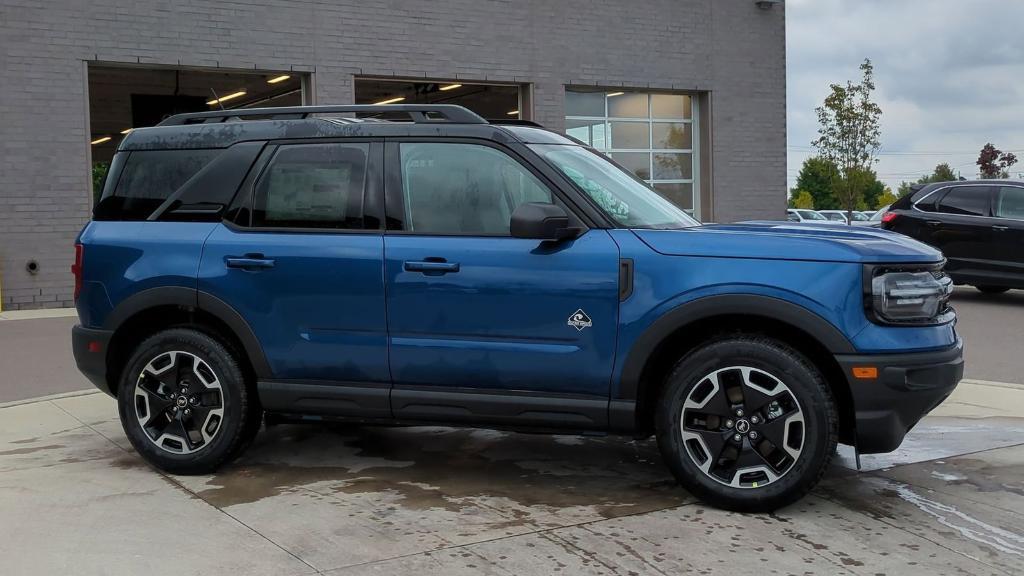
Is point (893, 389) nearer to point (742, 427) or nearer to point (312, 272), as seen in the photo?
point (742, 427)

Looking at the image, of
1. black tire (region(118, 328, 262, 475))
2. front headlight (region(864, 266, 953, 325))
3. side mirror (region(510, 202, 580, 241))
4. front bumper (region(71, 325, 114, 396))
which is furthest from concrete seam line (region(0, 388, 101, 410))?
front headlight (region(864, 266, 953, 325))

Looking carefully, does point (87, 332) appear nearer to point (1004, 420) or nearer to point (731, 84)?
point (1004, 420)

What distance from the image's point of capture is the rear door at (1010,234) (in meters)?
13.5

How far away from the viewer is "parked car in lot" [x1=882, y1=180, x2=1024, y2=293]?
44.5 feet

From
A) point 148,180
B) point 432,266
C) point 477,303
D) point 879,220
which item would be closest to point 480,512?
point 477,303

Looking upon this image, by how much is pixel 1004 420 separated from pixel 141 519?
5.46 metres

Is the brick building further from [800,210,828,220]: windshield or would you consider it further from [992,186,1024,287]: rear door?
[800,210,828,220]: windshield

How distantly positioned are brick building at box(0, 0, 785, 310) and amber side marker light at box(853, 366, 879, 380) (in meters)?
12.7

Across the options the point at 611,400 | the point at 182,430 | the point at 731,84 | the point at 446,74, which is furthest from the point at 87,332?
the point at 731,84

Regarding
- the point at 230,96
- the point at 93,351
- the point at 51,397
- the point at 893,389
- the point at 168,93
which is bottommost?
the point at 51,397

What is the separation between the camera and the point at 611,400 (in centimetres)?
480

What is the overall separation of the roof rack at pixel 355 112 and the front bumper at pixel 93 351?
4.12ft

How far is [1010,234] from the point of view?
533 inches

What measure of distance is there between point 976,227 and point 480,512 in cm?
1131
